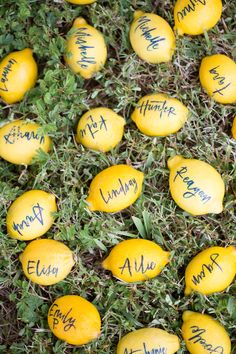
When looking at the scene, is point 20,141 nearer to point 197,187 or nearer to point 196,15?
point 197,187

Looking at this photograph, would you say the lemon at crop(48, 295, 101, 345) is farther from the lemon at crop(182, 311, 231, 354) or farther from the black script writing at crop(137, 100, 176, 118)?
the black script writing at crop(137, 100, 176, 118)

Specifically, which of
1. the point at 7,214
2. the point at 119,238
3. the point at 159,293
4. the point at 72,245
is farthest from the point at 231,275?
the point at 7,214

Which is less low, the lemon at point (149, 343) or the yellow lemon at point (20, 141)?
the yellow lemon at point (20, 141)

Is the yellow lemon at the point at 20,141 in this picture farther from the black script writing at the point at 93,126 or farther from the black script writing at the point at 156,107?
the black script writing at the point at 156,107

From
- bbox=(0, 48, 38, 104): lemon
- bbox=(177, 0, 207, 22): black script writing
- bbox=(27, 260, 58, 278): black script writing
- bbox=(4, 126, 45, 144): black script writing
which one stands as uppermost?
bbox=(177, 0, 207, 22): black script writing

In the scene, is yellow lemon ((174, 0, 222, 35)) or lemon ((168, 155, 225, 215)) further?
yellow lemon ((174, 0, 222, 35))

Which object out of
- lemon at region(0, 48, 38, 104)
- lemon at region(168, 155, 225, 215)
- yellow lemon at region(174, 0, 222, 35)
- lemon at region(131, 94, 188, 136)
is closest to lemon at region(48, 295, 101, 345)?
lemon at region(168, 155, 225, 215)

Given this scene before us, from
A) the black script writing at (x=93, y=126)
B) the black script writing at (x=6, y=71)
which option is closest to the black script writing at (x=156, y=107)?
the black script writing at (x=93, y=126)
